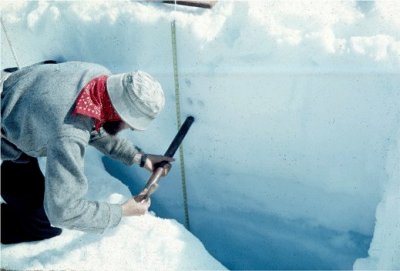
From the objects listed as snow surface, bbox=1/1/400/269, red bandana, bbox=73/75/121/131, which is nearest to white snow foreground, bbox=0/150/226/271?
snow surface, bbox=1/1/400/269

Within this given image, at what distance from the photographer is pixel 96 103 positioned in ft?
4.80

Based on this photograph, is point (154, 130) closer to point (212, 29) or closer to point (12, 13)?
point (212, 29)

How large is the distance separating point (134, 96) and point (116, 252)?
0.99 meters

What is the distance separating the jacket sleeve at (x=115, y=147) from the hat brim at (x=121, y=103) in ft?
1.60

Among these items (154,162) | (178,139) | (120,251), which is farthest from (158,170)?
(120,251)

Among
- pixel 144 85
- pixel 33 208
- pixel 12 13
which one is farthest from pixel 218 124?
pixel 12 13

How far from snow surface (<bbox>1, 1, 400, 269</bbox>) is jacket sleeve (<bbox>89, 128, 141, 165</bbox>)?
52 centimetres

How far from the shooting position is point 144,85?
146cm

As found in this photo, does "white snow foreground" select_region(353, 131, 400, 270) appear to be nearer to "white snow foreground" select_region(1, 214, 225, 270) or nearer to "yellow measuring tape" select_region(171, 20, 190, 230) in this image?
"white snow foreground" select_region(1, 214, 225, 270)

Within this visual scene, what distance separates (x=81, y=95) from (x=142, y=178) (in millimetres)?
1544

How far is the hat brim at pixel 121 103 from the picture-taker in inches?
57.2

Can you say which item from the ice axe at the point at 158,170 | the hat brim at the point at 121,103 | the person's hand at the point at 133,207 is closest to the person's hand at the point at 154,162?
the ice axe at the point at 158,170

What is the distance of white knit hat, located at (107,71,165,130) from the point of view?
144 centimetres

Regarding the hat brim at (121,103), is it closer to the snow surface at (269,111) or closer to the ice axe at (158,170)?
the ice axe at (158,170)
